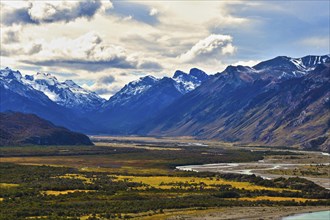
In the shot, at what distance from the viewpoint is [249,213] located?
4190 inches

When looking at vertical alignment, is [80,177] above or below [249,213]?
above

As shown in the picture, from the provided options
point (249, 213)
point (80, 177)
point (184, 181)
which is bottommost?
point (249, 213)

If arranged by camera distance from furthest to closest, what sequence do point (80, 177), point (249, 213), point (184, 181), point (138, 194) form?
point (80, 177) → point (184, 181) → point (138, 194) → point (249, 213)

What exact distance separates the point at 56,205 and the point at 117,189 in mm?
28678

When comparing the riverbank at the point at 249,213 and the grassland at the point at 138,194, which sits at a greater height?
the grassland at the point at 138,194

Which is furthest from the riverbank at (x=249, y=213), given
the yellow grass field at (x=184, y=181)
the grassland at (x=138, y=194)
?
the yellow grass field at (x=184, y=181)

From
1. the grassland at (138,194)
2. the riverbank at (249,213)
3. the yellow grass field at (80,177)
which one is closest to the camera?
the riverbank at (249,213)

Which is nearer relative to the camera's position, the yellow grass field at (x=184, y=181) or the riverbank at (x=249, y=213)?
the riverbank at (x=249, y=213)

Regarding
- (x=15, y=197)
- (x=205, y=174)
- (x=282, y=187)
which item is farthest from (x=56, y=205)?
(x=205, y=174)

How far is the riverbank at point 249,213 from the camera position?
102 meters

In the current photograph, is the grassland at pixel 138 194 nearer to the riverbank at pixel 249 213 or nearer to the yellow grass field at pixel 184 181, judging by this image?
the yellow grass field at pixel 184 181

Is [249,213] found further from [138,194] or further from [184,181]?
[184,181]

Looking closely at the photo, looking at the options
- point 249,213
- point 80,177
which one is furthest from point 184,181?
point 249,213

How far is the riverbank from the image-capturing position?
335ft
